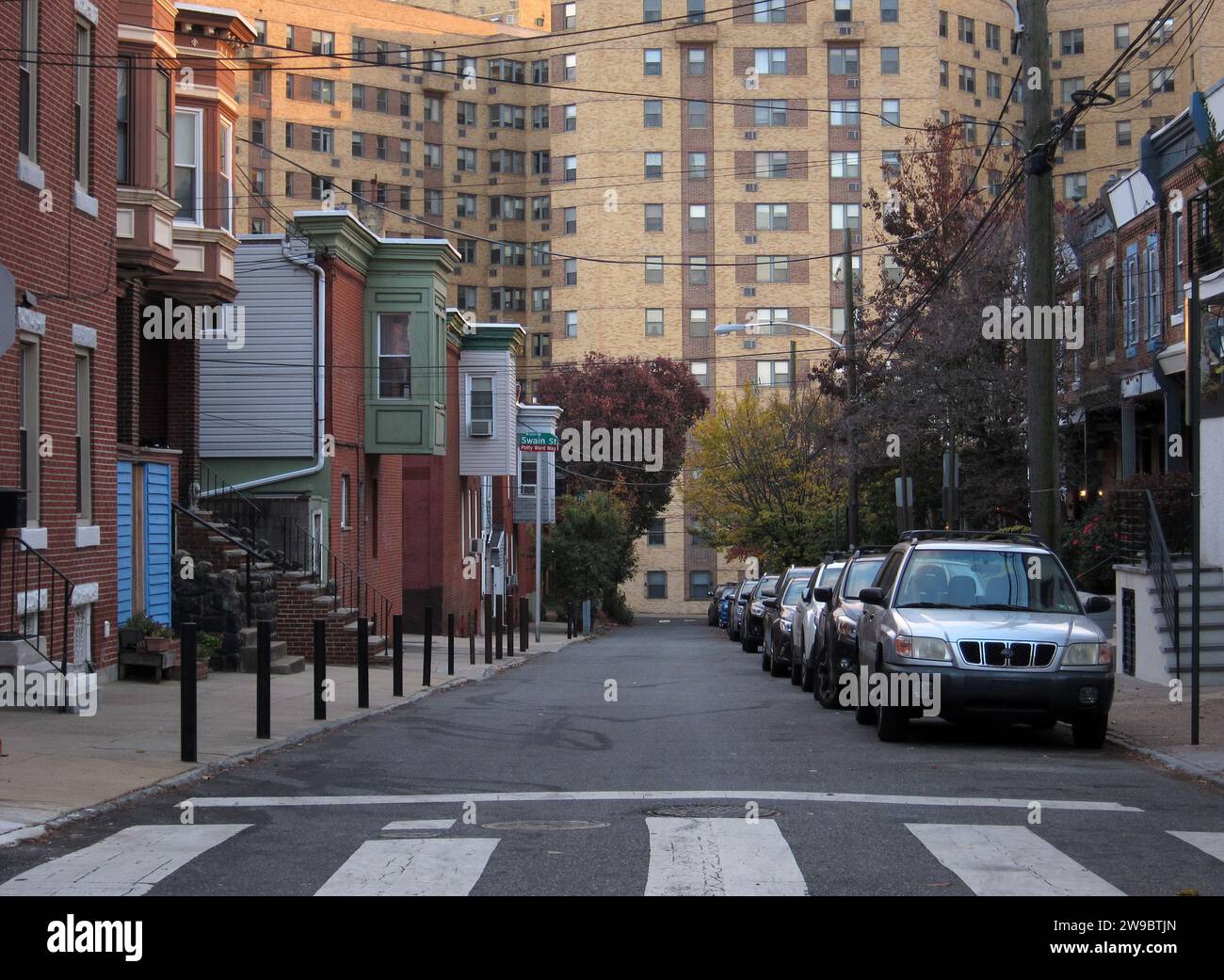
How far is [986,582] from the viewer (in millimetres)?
14055

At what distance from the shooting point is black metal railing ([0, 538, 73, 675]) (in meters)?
15.4

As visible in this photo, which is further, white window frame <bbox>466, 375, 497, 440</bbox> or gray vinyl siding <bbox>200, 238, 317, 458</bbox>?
white window frame <bbox>466, 375, 497, 440</bbox>

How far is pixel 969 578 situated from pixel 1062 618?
3.31 ft

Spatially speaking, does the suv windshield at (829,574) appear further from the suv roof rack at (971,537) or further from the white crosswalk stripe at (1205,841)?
the white crosswalk stripe at (1205,841)

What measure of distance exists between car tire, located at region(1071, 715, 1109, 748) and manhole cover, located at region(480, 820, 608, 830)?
597 cm

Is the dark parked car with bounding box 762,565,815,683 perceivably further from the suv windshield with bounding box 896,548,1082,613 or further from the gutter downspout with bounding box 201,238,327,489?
the gutter downspout with bounding box 201,238,327,489

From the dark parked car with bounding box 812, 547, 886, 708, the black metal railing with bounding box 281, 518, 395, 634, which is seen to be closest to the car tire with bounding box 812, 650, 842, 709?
the dark parked car with bounding box 812, 547, 886, 708

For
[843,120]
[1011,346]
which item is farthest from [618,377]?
[1011,346]

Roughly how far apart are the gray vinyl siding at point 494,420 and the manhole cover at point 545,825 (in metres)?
33.0

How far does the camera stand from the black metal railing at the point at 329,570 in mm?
27156

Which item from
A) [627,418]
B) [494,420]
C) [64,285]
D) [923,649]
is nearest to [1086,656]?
[923,649]

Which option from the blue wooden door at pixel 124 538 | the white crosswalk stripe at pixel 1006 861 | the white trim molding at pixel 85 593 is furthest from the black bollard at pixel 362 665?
the white crosswalk stripe at pixel 1006 861

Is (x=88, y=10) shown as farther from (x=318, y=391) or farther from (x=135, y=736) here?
(x=318, y=391)
